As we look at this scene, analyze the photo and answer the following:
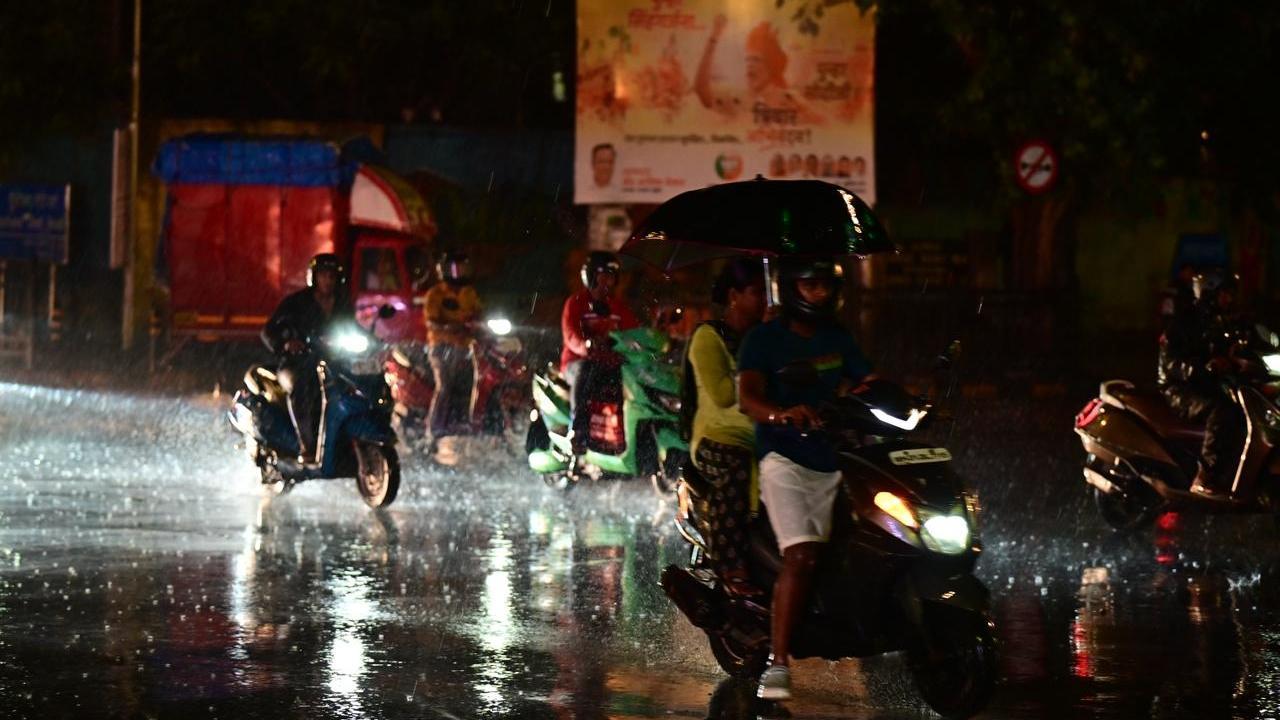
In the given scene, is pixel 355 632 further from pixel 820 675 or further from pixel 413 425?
pixel 413 425

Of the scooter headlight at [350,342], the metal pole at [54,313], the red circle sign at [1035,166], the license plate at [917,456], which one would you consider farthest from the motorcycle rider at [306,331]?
the metal pole at [54,313]

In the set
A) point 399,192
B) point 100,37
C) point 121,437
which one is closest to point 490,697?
point 121,437

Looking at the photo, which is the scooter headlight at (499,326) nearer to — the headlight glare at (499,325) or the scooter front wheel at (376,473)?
the headlight glare at (499,325)

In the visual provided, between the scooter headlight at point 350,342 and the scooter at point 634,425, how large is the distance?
1.57 metres

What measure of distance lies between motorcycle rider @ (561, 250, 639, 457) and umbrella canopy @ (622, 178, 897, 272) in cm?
560

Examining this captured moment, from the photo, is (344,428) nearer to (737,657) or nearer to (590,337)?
(590,337)

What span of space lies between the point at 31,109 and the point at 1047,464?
25.0 metres

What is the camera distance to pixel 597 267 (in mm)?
13922

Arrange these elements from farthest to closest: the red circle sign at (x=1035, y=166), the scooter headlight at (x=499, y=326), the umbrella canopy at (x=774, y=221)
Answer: the red circle sign at (x=1035, y=166) < the scooter headlight at (x=499, y=326) < the umbrella canopy at (x=774, y=221)

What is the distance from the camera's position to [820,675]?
25.3 feet

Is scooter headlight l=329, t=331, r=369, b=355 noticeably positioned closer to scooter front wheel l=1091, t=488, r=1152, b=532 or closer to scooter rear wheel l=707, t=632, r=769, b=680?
scooter front wheel l=1091, t=488, r=1152, b=532

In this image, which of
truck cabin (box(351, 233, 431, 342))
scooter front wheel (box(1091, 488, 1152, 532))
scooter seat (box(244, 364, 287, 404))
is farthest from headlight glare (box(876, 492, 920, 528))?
truck cabin (box(351, 233, 431, 342))

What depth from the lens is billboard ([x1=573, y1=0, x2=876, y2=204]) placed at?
27547mm

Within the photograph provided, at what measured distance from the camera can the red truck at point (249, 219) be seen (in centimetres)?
3120
